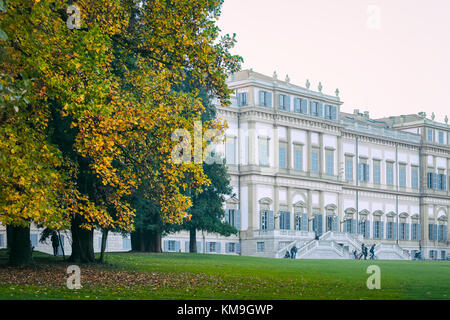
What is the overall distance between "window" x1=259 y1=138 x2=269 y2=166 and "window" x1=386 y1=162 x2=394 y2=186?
19567 millimetres

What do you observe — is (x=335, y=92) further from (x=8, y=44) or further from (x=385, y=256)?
(x=8, y=44)

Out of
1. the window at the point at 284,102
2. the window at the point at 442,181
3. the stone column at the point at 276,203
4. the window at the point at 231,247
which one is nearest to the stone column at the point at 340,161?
the window at the point at 284,102

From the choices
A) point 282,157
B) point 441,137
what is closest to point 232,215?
point 282,157

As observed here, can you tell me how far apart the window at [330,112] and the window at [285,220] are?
10622mm

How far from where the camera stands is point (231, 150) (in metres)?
67.6

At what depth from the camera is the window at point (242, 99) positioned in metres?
68.3

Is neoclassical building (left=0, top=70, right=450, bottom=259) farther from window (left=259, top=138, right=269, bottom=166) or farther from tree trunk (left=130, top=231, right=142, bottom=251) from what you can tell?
tree trunk (left=130, top=231, right=142, bottom=251)

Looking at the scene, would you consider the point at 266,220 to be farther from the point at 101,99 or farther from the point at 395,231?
the point at 101,99

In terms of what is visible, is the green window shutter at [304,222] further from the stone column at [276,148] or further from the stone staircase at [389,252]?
the stone staircase at [389,252]

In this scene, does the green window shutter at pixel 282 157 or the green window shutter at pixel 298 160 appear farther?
the green window shutter at pixel 298 160

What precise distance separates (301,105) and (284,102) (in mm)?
2381

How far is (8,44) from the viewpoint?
60.6ft
